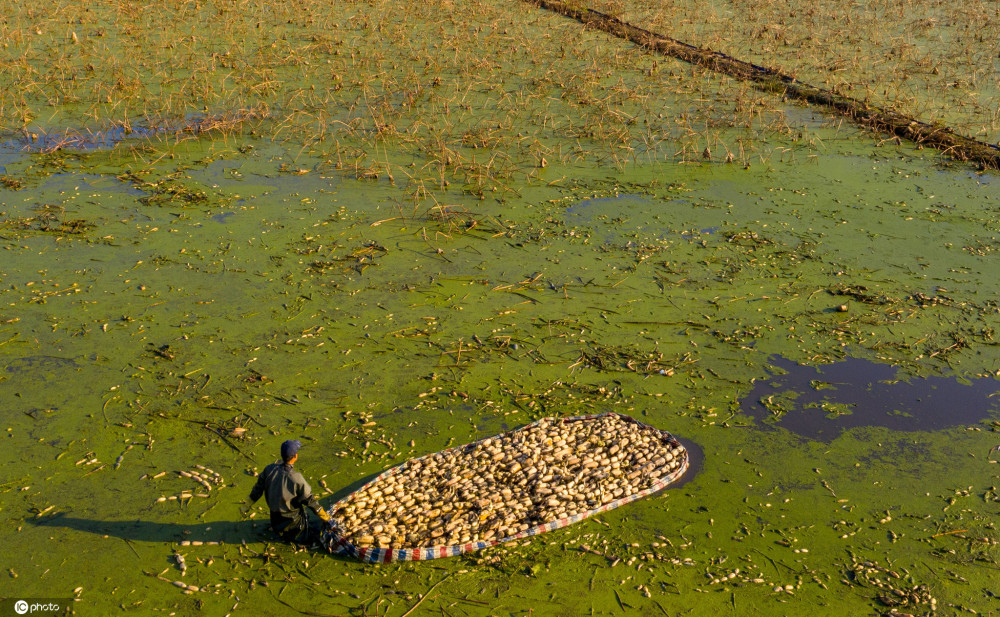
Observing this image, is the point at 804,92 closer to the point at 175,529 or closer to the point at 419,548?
the point at 419,548

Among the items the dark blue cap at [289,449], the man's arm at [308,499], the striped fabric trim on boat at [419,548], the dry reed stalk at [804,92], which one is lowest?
the striped fabric trim on boat at [419,548]

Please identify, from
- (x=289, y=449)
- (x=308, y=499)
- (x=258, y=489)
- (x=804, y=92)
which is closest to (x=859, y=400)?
(x=308, y=499)

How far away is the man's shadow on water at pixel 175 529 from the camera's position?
17.4ft

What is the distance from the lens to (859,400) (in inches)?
280

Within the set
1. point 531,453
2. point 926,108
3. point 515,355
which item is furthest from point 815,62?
point 531,453

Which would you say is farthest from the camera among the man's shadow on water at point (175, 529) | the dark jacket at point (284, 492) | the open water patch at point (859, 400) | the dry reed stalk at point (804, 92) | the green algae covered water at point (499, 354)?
the dry reed stalk at point (804, 92)

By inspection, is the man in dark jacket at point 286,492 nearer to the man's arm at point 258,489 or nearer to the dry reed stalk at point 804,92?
the man's arm at point 258,489

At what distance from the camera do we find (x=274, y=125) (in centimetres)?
1298

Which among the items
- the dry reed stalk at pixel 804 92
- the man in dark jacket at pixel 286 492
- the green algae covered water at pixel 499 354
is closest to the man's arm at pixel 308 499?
the man in dark jacket at pixel 286 492

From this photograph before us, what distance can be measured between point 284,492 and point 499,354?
9.51ft

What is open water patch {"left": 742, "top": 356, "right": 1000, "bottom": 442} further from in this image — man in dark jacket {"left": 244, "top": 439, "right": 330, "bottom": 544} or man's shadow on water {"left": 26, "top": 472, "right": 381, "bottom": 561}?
man's shadow on water {"left": 26, "top": 472, "right": 381, "bottom": 561}

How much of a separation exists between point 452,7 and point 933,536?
58.8 feet

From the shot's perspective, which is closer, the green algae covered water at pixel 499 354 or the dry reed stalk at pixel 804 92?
the green algae covered water at pixel 499 354

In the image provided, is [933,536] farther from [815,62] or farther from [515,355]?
[815,62]
